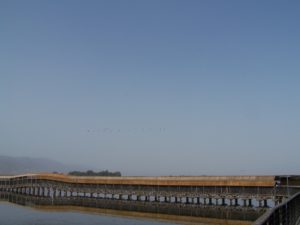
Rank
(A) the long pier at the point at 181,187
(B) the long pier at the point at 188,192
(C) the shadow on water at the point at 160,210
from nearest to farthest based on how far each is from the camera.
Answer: (C) the shadow on water at the point at 160,210, (B) the long pier at the point at 188,192, (A) the long pier at the point at 181,187

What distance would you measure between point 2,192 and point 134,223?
7840cm

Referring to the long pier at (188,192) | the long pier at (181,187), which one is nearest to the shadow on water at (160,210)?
the long pier at (188,192)

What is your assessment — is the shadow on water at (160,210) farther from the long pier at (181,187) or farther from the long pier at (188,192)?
the long pier at (181,187)

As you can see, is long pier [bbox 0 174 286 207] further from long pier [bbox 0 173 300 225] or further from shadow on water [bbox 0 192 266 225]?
shadow on water [bbox 0 192 266 225]

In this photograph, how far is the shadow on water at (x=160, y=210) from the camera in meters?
52.8

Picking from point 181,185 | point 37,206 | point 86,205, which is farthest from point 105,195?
point 181,185

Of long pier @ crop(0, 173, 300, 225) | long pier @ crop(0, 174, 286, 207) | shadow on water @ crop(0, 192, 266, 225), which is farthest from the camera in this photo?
long pier @ crop(0, 174, 286, 207)

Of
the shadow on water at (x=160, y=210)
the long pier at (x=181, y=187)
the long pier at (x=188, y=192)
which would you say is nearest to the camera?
the shadow on water at (x=160, y=210)

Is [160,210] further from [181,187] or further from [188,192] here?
[181,187]

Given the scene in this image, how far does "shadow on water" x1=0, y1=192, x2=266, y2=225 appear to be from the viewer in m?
52.8

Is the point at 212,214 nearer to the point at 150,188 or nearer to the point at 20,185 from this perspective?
the point at 150,188

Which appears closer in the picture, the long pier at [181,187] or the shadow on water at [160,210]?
the shadow on water at [160,210]

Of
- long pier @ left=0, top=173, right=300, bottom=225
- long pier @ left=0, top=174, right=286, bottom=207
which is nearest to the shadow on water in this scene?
long pier @ left=0, top=173, right=300, bottom=225

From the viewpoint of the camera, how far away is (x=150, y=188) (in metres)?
73.8
